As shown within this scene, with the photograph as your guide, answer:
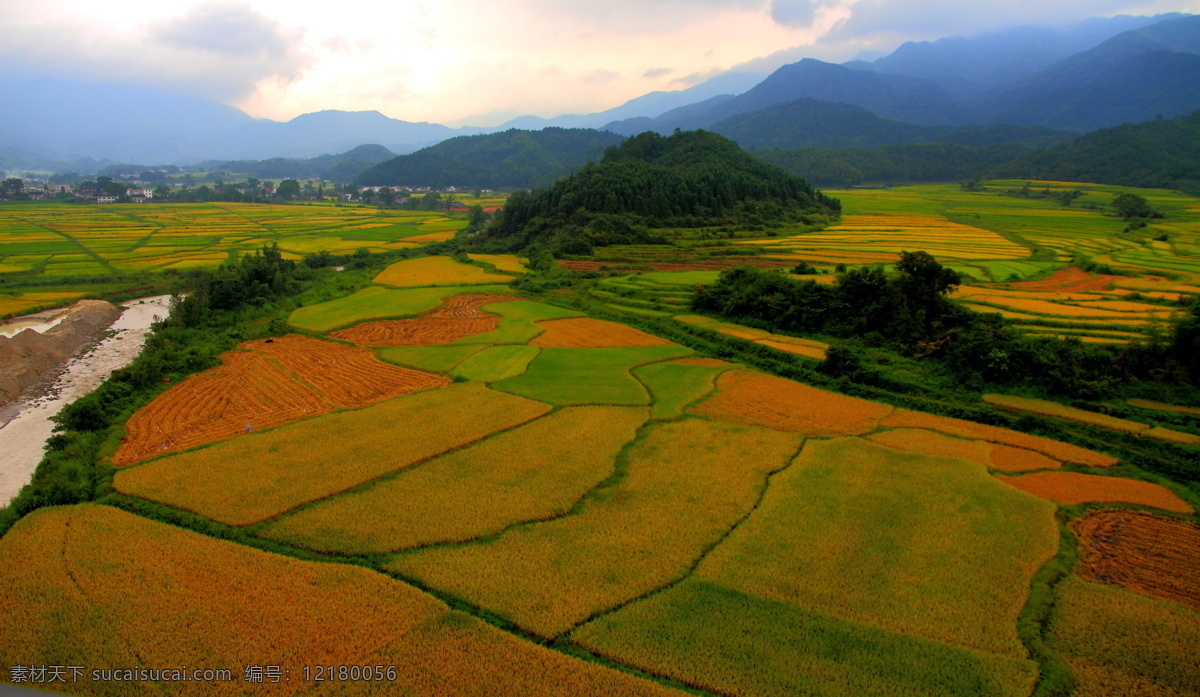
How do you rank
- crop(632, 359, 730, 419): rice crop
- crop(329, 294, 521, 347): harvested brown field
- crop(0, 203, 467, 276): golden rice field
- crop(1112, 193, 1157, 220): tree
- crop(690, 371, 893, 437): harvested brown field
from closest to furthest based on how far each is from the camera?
crop(690, 371, 893, 437): harvested brown field → crop(632, 359, 730, 419): rice crop → crop(329, 294, 521, 347): harvested brown field → crop(0, 203, 467, 276): golden rice field → crop(1112, 193, 1157, 220): tree

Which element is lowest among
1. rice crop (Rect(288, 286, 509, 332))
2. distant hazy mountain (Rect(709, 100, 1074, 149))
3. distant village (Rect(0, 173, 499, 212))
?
rice crop (Rect(288, 286, 509, 332))

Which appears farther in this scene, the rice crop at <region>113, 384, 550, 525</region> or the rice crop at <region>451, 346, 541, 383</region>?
the rice crop at <region>451, 346, 541, 383</region>

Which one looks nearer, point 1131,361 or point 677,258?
point 1131,361

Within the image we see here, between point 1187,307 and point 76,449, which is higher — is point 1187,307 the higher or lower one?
the higher one

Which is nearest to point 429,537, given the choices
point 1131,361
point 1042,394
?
point 1042,394

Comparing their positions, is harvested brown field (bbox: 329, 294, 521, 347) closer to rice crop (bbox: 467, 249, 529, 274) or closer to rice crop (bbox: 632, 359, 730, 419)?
rice crop (bbox: 632, 359, 730, 419)

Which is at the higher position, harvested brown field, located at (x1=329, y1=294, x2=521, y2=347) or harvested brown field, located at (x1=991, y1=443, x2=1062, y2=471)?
harvested brown field, located at (x1=329, y1=294, x2=521, y2=347)

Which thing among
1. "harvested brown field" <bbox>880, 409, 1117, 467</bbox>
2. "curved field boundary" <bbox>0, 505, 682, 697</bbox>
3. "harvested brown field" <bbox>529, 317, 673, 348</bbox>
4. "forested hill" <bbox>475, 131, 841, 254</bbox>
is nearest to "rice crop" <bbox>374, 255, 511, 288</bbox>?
"forested hill" <bbox>475, 131, 841, 254</bbox>

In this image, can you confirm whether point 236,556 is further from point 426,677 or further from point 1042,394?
point 1042,394

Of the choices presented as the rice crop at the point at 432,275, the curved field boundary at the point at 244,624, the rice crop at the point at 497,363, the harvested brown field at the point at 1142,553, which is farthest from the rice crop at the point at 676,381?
the rice crop at the point at 432,275
